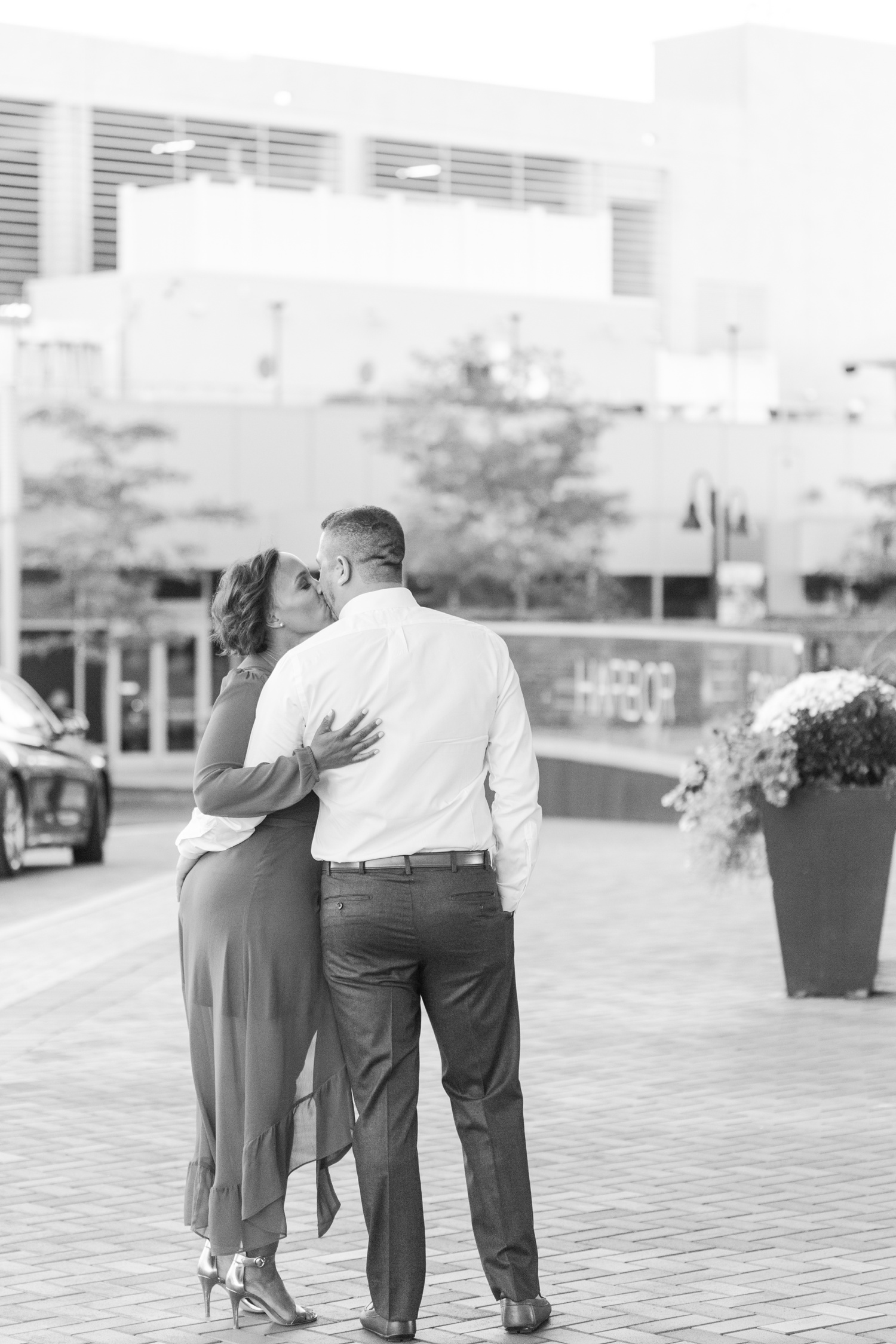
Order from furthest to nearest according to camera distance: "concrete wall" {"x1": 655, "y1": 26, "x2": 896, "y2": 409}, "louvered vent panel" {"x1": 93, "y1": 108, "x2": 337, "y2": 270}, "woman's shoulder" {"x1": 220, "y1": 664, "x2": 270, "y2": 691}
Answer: "concrete wall" {"x1": 655, "y1": 26, "x2": 896, "y2": 409}
"louvered vent panel" {"x1": 93, "y1": 108, "x2": 337, "y2": 270}
"woman's shoulder" {"x1": 220, "y1": 664, "x2": 270, "y2": 691}

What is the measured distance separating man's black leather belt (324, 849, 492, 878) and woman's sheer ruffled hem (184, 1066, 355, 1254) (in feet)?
1.80

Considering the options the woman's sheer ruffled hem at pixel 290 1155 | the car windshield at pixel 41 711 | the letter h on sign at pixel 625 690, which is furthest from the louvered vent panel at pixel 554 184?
the woman's sheer ruffled hem at pixel 290 1155

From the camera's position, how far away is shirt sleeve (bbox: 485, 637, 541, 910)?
510 centimetres

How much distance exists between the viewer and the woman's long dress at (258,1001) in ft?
16.9

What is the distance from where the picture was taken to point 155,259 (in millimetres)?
54562

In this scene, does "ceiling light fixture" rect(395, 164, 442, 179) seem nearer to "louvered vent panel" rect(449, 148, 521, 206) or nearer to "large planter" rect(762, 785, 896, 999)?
"louvered vent panel" rect(449, 148, 521, 206)

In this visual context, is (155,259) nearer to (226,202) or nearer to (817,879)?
(226,202)

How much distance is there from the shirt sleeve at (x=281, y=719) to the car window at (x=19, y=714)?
14309 millimetres

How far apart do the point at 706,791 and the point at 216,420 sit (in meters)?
35.8

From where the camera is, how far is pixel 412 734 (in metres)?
5.05

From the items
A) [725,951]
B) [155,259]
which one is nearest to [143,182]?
[155,259]

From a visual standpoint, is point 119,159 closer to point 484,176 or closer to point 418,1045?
point 484,176

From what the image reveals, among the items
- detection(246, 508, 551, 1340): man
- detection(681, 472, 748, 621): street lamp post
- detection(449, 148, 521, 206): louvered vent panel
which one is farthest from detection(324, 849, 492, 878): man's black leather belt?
detection(449, 148, 521, 206): louvered vent panel

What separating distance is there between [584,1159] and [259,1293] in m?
2.04
